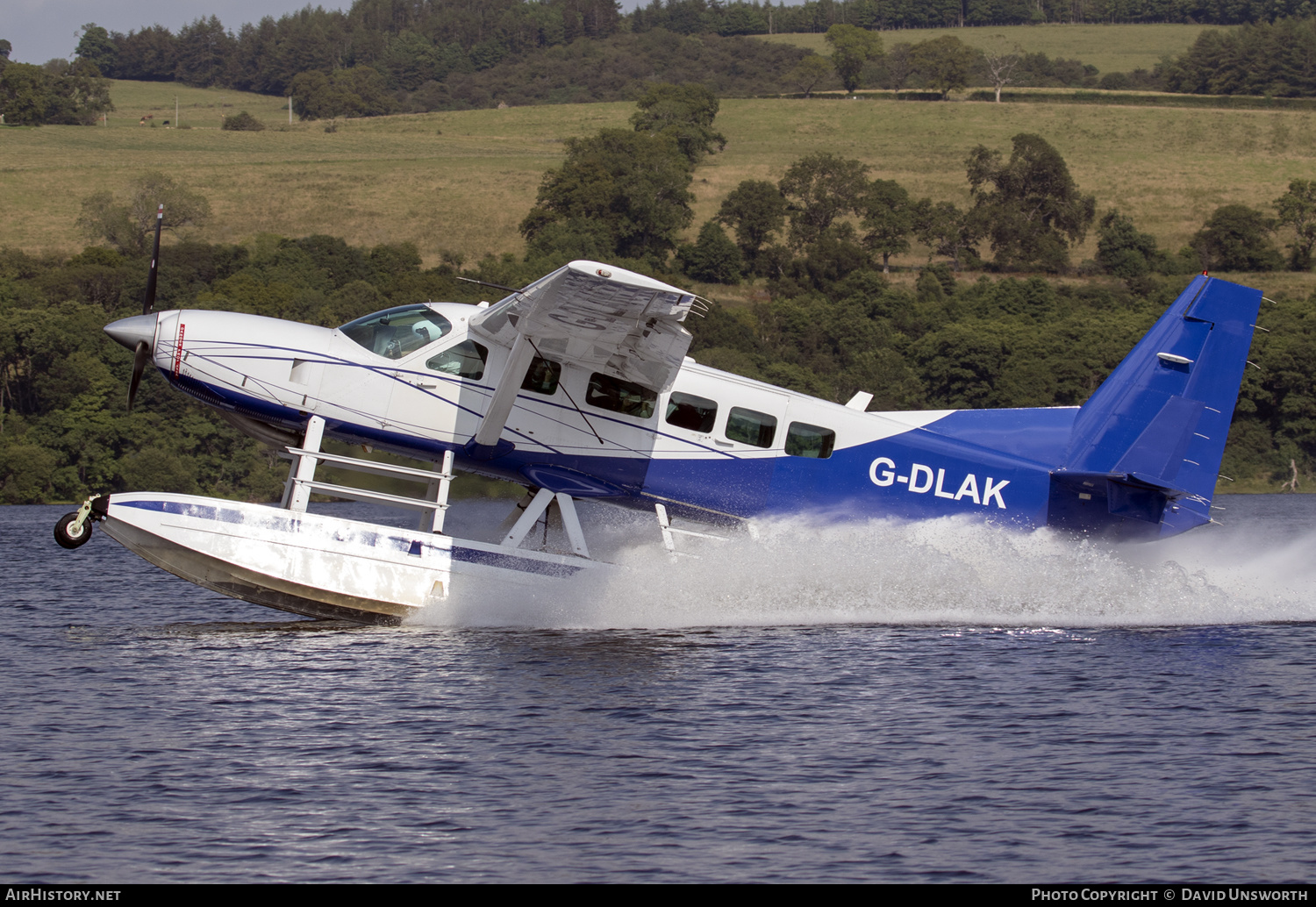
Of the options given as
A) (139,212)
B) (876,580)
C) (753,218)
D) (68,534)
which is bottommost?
(876,580)

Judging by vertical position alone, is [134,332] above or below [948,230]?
below

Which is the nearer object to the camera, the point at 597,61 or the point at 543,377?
the point at 543,377

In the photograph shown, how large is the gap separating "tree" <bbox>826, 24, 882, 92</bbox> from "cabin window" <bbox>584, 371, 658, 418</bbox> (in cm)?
13727

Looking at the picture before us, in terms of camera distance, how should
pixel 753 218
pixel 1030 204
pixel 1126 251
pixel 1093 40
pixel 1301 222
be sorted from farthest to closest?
pixel 1093 40 → pixel 1030 204 → pixel 753 218 → pixel 1301 222 → pixel 1126 251

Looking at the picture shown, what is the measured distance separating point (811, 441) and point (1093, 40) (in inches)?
6685

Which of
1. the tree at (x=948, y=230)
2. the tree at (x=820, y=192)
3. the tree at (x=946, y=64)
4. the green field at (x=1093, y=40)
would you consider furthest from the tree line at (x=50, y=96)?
the green field at (x=1093, y=40)

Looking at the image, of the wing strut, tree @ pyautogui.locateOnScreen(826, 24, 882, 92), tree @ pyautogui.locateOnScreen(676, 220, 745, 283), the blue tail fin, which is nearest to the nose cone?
the wing strut

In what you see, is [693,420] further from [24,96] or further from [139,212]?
[24,96]

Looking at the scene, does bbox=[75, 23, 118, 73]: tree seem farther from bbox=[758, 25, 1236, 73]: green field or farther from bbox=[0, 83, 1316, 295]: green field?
bbox=[758, 25, 1236, 73]: green field

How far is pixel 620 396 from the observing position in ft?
51.9

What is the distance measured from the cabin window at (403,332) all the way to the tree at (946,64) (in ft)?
403

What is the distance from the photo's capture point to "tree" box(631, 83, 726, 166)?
100m

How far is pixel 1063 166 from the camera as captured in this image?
91438 mm

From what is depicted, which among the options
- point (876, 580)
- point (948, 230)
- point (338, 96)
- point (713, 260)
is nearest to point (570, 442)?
point (876, 580)
